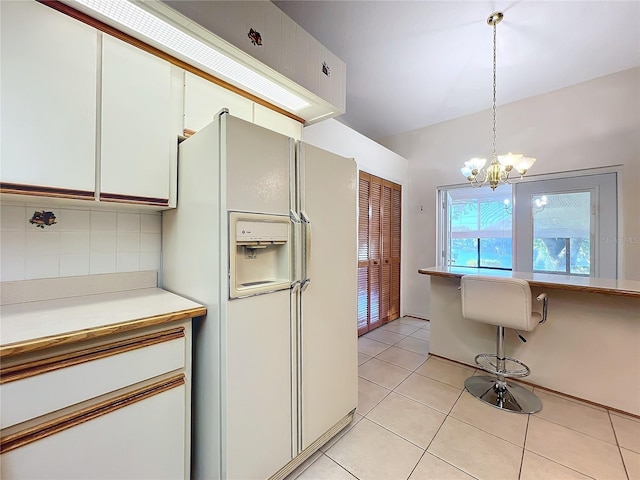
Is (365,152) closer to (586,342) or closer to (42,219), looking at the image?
(586,342)

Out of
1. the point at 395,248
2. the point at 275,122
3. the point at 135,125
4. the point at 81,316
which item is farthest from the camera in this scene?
the point at 395,248

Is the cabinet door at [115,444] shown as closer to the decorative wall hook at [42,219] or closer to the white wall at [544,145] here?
the decorative wall hook at [42,219]

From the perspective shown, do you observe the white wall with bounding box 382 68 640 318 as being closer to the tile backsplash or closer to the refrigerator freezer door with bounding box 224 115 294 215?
the refrigerator freezer door with bounding box 224 115 294 215

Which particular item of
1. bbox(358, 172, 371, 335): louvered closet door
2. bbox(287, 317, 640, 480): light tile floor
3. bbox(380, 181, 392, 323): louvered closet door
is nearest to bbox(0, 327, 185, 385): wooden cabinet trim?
bbox(287, 317, 640, 480): light tile floor

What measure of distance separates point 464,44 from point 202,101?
7.40 feet

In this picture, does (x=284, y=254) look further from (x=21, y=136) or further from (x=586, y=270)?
(x=586, y=270)

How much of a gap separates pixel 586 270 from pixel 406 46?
3.05 m

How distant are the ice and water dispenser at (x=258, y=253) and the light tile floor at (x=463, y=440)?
3.44 ft

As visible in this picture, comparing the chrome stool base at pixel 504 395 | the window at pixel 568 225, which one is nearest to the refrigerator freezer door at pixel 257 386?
the chrome stool base at pixel 504 395

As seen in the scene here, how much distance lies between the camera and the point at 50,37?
1103mm

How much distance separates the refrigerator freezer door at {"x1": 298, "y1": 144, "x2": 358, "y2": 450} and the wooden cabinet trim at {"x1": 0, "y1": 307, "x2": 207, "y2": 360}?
0.58 m

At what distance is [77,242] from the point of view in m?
1.43

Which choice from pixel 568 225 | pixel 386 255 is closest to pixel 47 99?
pixel 386 255

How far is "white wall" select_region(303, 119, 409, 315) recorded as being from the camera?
2.70 metres
